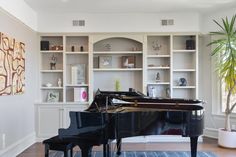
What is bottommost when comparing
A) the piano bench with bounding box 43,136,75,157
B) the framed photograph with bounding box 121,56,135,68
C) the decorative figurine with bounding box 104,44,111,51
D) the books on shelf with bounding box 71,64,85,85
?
the piano bench with bounding box 43,136,75,157

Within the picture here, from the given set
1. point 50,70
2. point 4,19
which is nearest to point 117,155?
point 50,70

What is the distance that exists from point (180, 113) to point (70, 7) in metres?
3.08

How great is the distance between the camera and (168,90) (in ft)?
20.3

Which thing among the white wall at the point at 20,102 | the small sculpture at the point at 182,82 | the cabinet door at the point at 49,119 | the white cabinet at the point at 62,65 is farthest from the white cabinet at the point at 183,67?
the white wall at the point at 20,102

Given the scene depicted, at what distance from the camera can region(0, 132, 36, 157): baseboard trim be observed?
4.48 m

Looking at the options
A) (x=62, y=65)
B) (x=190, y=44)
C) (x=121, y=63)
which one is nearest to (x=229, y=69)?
(x=190, y=44)

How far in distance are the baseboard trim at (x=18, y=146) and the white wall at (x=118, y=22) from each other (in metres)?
2.22

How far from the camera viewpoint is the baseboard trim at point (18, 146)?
448 centimetres

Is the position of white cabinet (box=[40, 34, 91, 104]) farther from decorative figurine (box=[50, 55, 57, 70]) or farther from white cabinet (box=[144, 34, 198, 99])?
white cabinet (box=[144, 34, 198, 99])

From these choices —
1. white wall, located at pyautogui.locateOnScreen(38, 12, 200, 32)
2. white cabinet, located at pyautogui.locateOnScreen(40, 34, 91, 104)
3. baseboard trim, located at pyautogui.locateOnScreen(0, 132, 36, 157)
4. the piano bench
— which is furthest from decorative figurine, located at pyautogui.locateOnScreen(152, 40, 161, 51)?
the piano bench

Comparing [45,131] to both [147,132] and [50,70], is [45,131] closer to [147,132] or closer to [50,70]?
[50,70]

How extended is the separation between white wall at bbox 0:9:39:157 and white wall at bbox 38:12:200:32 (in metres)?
0.47

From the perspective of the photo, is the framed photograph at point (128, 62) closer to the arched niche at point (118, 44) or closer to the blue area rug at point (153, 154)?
the arched niche at point (118, 44)

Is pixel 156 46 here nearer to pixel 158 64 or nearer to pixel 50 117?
pixel 158 64
